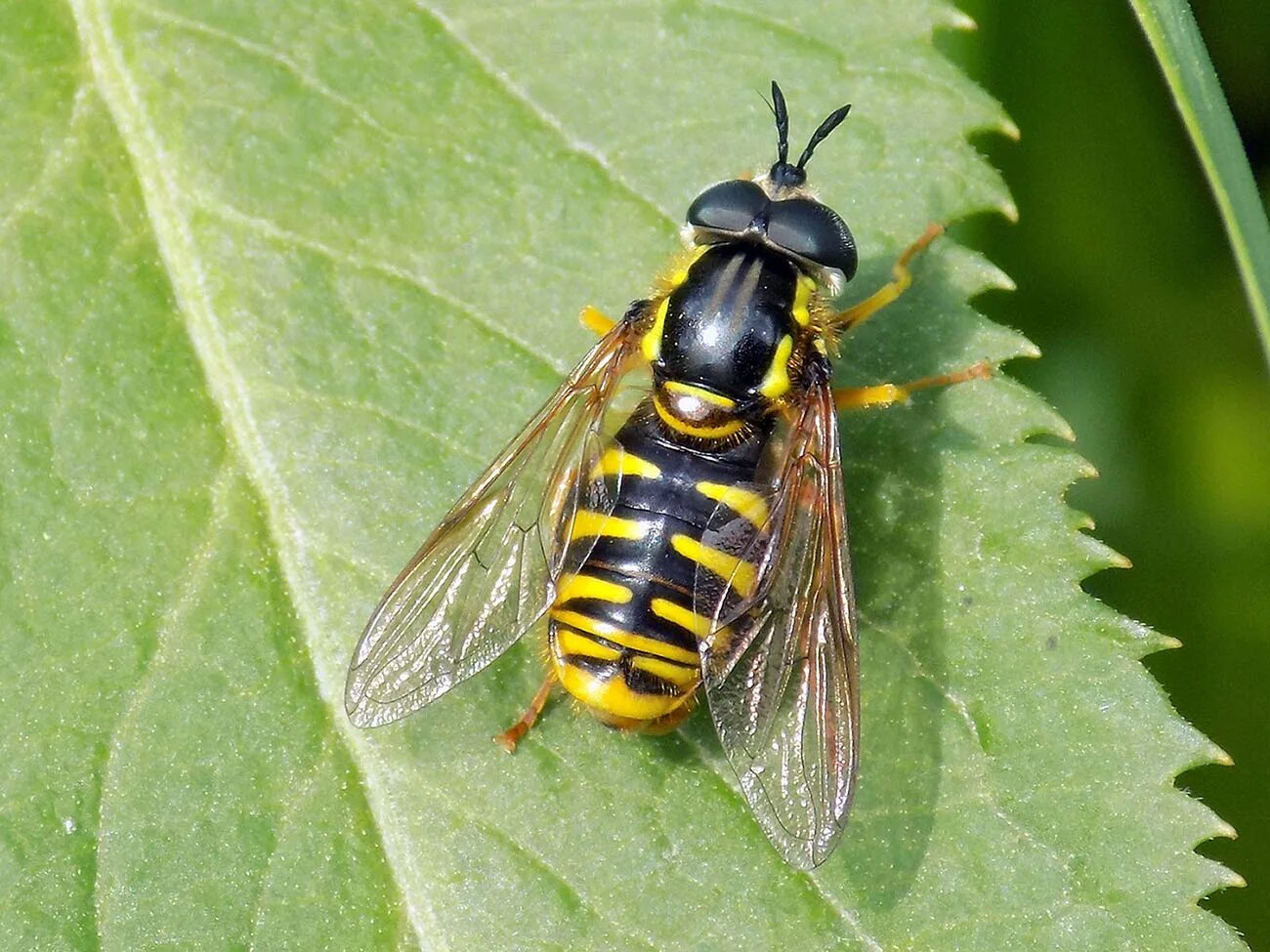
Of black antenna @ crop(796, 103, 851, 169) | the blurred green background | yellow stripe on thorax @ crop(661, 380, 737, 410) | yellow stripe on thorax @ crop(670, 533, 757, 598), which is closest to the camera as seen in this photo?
yellow stripe on thorax @ crop(670, 533, 757, 598)

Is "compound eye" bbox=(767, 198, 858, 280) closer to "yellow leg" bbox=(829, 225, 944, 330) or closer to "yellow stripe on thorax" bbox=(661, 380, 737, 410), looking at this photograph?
"yellow leg" bbox=(829, 225, 944, 330)

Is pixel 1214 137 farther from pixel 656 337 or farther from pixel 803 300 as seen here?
pixel 656 337

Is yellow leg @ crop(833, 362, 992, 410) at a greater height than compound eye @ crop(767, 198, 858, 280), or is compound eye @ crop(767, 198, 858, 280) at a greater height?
compound eye @ crop(767, 198, 858, 280)

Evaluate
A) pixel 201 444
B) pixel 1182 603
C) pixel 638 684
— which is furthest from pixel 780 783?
pixel 1182 603

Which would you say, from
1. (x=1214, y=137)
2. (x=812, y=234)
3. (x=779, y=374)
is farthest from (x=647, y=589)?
(x=1214, y=137)

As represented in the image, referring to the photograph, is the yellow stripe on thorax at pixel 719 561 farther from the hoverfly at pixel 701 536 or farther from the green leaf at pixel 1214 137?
the green leaf at pixel 1214 137

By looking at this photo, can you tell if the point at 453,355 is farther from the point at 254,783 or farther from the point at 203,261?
the point at 254,783

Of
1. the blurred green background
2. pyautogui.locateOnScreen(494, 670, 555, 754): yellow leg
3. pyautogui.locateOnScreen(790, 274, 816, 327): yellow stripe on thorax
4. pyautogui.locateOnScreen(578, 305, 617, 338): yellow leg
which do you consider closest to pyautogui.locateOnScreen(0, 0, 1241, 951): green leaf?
pyautogui.locateOnScreen(494, 670, 555, 754): yellow leg
